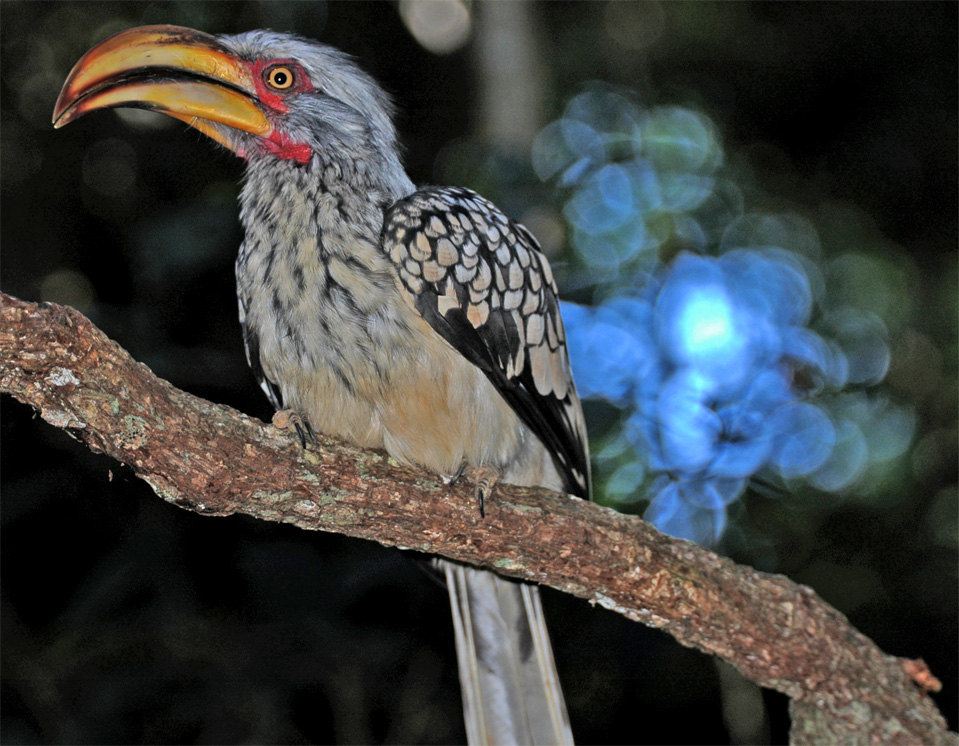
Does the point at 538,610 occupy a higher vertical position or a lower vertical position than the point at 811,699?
higher

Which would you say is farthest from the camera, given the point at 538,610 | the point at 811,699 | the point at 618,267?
the point at 618,267

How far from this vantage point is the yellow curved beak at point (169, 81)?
2.35 metres

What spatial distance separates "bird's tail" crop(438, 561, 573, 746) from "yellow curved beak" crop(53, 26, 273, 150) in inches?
64.2

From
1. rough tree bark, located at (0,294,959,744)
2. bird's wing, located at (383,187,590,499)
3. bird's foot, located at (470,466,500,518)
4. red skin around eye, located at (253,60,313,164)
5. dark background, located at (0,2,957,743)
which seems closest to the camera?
rough tree bark, located at (0,294,959,744)

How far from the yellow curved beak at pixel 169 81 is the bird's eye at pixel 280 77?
72mm

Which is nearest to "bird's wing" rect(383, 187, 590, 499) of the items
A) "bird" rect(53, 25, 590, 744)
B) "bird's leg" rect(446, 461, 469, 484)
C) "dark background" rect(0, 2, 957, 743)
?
"bird" rect(53, 25, 590, 744)

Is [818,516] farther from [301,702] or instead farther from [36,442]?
[36,442]

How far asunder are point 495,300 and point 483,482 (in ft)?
1.97

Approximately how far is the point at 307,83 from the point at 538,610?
1.89 metres

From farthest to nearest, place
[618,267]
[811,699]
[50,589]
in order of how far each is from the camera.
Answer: [618,267] < [50,589] < [811,699]

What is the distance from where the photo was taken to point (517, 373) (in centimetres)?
270

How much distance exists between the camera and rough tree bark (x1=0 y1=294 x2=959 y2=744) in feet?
6.25

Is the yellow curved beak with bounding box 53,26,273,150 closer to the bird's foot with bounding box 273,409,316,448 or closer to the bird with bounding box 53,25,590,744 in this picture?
the bird with bounding box 53,25,590,744

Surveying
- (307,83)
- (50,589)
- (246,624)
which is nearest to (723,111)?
(307,83)
